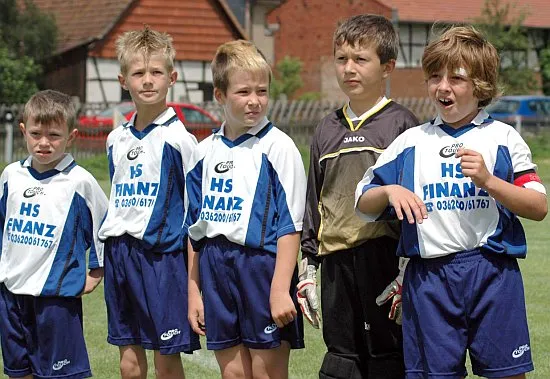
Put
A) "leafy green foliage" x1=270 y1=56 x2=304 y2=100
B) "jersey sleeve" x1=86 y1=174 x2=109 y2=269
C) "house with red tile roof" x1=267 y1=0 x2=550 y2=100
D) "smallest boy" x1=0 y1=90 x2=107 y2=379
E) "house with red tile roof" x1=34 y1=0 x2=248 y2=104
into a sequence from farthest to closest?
"house with red tile roof" x1=267 y1=0 x2=550 y2=100 < "leafy green foliage" x1=270 y1=56 x2=304 y2=100 < "house with red tile roof" x1=34 y1=0 x2=248 y2=104 < "jersey sleeve" x1=86 y1=174 x2=109 y2=269 < "smallest boy" x1=0 y1=90 x2=107 y2=379

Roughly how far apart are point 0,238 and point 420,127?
2253mm

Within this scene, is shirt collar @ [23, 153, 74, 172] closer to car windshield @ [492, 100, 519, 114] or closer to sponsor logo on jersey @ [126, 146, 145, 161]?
sponsor logo on jersey @ [126, 146, 145, 161]

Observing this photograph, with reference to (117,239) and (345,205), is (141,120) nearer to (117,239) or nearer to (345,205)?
Result: (117,239)

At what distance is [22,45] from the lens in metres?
38.4

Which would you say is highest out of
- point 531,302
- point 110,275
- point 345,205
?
point 345,205

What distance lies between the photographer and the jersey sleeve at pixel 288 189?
5070mm

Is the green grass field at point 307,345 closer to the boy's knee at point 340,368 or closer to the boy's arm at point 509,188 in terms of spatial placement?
the boy's knee at point 340,368

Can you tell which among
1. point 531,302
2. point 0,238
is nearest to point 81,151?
point 531,302

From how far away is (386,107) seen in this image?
5.06 metres

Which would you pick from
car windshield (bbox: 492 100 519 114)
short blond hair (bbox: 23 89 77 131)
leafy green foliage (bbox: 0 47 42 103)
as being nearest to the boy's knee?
short blond hair (bbox: 23 89 77 131)

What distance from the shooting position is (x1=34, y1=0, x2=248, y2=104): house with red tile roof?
40.3 m

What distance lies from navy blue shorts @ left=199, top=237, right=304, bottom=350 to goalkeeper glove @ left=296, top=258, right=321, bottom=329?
0.13 metres

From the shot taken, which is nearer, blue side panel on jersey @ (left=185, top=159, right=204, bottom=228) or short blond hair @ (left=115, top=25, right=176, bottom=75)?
blue side panel on jersey @ (left=185, top=159, right=204, bottom=228)

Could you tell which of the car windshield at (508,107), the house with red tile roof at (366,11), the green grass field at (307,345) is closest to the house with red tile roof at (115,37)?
the house with red tile roof at (366,11)
